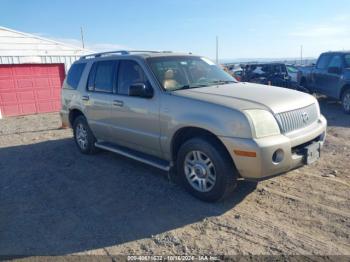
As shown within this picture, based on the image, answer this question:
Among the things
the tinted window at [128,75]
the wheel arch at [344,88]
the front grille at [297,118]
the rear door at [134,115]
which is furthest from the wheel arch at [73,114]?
the wheel arch at [344,88]

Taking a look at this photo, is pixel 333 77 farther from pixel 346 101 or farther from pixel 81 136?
pixel 81 136

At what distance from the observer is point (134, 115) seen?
189 inches

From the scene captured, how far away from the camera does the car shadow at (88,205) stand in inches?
135

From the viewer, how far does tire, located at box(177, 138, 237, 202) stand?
12.3ft

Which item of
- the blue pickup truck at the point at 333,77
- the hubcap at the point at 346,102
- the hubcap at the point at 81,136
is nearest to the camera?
the hubcap at the point at 81,136

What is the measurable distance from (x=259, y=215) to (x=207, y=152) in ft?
3.16

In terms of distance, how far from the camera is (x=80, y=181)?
5.13 meters

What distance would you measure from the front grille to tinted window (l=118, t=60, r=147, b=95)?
2068mm

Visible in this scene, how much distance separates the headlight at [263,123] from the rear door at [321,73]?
336 inches

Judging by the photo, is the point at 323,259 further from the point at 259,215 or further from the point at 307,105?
the point at 307,105

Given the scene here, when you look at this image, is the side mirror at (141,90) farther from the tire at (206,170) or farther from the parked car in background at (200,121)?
the tire at (206,170)

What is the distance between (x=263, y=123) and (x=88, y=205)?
2.53m

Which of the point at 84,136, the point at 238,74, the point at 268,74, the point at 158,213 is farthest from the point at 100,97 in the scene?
the point at 238,74

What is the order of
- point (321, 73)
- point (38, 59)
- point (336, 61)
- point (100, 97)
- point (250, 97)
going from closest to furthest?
point (250, 97) → point (100, 97) → point (336, 61) → point (321, 73) → point (38, 59)
